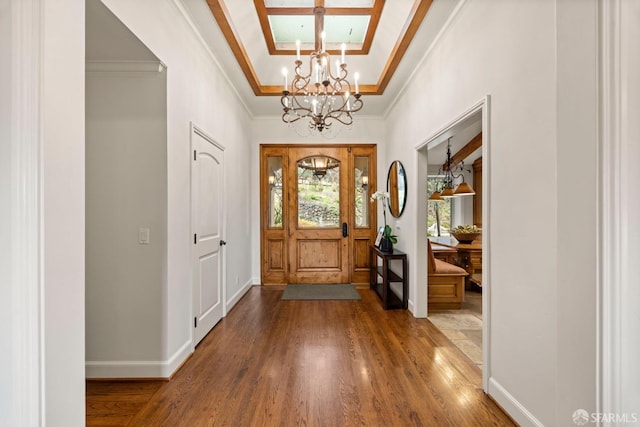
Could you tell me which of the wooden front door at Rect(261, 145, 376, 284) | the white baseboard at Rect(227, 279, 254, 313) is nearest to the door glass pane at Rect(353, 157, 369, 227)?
the wooden front door at Rect(261, 145, 376, 284)

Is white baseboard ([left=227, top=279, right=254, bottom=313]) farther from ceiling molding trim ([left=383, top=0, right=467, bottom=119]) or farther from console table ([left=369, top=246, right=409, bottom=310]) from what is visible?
ceiling molding trim ([left=383, top=0, right=467, bottom=119])

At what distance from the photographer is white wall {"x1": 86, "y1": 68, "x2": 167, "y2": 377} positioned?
6.83ft

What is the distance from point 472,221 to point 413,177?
400cm

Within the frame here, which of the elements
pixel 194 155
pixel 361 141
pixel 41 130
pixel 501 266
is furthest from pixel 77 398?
pixel 361 141

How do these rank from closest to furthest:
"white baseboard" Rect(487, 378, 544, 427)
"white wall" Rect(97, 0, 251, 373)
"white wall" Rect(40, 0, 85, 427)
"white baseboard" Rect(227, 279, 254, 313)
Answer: "white wall" Rect(40, 0, 85, 427) < "white baseboard" Rect(487, 378, 544, 427) < "white wall" Rect(97, 0, 251, 373) < "white baseboard" Rect(227, 279, 254, 313)

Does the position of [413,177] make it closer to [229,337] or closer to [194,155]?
[194,155]

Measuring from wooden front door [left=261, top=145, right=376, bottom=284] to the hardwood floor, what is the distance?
182cm

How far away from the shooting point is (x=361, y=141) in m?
4.88

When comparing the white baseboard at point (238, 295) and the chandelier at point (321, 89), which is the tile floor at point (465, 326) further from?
the white baseboard at point (238, 295)

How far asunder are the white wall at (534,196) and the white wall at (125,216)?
2364 millimetres

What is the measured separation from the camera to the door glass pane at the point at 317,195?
16.1 feet

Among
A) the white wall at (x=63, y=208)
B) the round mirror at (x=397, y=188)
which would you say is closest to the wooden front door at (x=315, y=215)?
the round mirror at (x=397, y=188)

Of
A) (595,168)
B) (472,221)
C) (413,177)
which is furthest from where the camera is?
(472,221)

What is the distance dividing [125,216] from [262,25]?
2.39 metres
